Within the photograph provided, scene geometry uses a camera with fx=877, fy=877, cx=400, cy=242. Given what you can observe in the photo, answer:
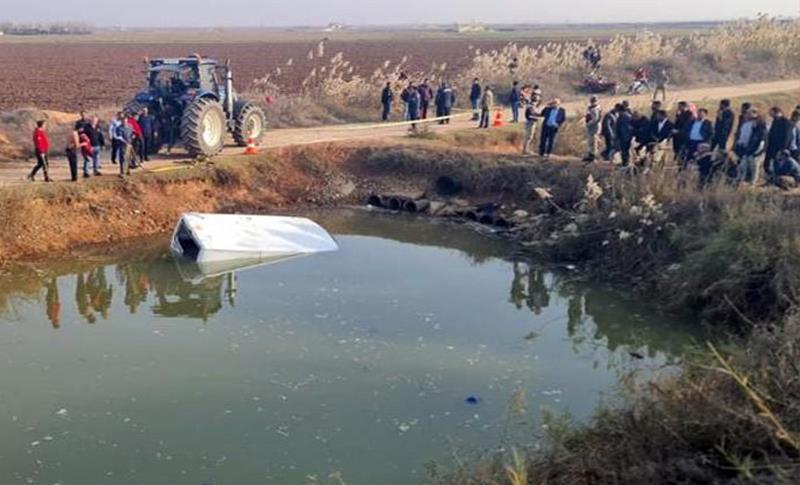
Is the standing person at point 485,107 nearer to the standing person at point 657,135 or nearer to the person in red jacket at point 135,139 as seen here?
the standing person at point 657,135

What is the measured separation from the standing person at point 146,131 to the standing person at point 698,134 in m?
10.3

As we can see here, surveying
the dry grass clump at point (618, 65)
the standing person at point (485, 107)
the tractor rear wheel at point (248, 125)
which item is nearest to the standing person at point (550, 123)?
the standing person at point (485, 107)

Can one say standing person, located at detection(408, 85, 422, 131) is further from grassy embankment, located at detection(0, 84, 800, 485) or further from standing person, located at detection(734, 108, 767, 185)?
standing person, located at detection(734, 108, 767, 185)

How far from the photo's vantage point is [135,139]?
1688 cm

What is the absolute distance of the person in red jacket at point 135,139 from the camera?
54.1 feet

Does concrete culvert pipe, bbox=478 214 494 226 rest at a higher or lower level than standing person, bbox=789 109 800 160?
lower

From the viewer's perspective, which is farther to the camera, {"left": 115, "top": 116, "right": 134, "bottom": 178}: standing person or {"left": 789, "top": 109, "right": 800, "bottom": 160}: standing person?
{"left": 115, "top": 116, "right": 134, "bottom": 178}: standing person

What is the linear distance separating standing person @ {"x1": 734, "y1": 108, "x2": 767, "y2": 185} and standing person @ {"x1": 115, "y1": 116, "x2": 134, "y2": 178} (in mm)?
10670

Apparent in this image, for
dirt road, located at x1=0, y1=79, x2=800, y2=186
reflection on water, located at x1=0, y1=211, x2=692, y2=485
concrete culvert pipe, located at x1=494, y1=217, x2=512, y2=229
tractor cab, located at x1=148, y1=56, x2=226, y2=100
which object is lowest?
reflection on water, located at x1=0, y1=211, x2=692, y2=485

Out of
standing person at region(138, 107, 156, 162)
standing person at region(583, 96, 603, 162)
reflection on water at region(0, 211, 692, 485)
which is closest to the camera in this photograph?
reflection on water at region(0, 211, 692, 485)

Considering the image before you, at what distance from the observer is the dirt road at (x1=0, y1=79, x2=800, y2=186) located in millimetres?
17047

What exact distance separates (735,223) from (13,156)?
14.3 meters

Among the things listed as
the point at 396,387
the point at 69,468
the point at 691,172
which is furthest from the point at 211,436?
the point at 691,172

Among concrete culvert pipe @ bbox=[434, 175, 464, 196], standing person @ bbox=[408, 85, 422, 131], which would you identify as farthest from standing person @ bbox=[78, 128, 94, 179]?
standing person @ bbox=[408, 85, 422, 131]
